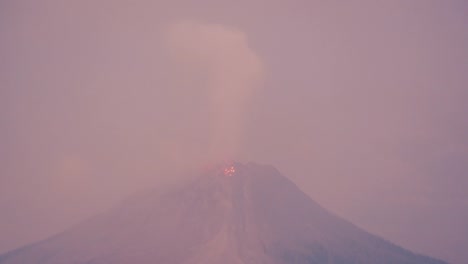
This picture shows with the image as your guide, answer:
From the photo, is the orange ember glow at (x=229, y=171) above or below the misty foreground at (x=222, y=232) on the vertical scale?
above

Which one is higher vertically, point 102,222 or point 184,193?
point 184,193

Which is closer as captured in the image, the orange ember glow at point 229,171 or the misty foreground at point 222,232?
the misty foreground at point 222,232

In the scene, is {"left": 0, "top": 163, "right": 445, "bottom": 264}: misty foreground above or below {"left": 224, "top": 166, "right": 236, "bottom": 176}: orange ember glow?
below

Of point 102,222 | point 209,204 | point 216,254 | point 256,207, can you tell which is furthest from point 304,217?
point 102,222

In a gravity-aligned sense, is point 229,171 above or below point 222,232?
above

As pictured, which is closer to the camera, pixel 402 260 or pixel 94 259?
pixel 94 259

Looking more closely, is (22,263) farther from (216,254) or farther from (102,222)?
(216,254)

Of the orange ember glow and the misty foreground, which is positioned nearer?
the misty foreground

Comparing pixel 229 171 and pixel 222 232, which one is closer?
pixel 222 232
